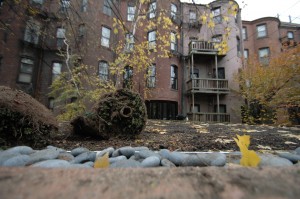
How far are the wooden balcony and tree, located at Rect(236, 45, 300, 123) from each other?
254 centimetres

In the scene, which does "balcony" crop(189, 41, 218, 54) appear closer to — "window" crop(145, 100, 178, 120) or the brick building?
the brick building

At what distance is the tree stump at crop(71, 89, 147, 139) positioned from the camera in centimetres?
374

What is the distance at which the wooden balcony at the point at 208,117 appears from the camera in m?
15.6

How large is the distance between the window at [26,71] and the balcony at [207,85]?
43.7 ft

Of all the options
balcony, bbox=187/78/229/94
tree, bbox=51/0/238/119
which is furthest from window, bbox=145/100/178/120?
balcony, bbox=187/78/229/94

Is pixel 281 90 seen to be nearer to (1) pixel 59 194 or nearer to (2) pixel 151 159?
(2) pixel 151 159

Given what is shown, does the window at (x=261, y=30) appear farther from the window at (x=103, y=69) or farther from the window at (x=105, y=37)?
the window at (x=103, y=69)

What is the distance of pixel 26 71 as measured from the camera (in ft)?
48.2

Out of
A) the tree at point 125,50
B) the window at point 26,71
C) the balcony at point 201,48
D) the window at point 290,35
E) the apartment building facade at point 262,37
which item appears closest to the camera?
the tree at point 125,50

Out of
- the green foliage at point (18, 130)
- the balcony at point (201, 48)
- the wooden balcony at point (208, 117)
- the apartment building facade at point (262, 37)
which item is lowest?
the green foliage at point (18, 130)

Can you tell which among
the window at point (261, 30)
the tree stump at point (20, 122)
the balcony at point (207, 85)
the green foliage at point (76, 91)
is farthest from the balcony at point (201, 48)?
the tree stump at point (20, 122)

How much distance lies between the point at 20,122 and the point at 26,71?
561 inches

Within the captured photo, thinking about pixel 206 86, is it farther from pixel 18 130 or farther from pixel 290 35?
pixel 290 35

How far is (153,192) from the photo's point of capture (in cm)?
61
